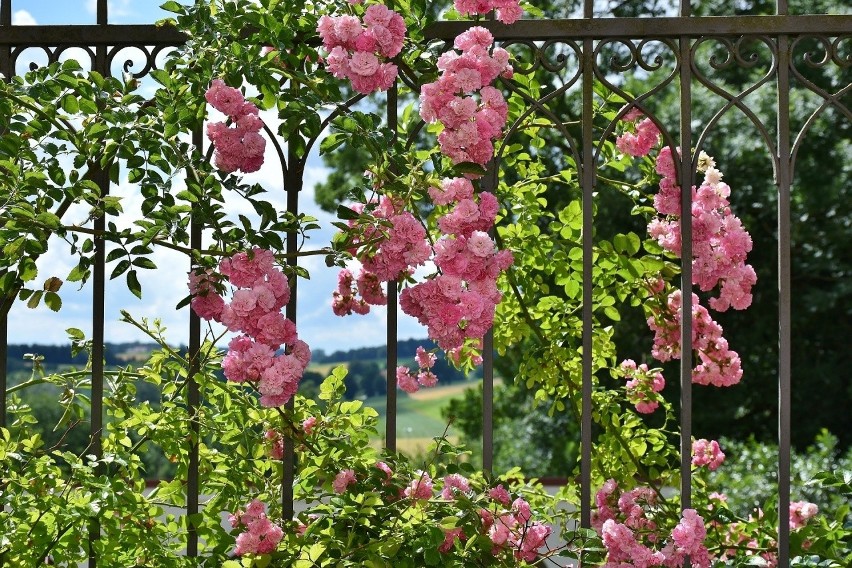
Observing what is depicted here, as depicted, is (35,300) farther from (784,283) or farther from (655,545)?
(784,283)

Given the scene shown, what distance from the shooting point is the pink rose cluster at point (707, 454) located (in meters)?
3.18

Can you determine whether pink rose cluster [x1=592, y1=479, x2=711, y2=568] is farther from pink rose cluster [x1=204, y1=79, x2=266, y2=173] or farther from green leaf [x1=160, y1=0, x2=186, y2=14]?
green leaf [x1=160, y1=0, x2=186, y2=14]

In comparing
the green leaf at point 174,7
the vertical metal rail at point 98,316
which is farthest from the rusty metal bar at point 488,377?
the vertical metal rail at point 98,316

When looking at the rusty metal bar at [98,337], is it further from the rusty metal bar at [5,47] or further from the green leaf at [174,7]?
the green leaf at [174,7]

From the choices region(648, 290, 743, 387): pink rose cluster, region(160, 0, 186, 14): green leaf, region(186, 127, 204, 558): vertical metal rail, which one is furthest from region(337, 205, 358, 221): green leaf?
region(648, 290, 743, 387): pink rose cluster

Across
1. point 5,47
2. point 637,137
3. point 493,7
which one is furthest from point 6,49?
point 637,137

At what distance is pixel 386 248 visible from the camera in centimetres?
229

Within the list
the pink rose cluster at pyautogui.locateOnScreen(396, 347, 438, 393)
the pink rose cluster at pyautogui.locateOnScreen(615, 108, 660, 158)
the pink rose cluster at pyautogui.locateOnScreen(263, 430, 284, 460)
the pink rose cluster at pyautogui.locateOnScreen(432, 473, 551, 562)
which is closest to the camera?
the pink rose cluster at pyautogui.locateOnScreen(432, 473, 551, 562)

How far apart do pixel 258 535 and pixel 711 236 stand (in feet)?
4.49

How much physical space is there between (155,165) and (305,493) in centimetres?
86

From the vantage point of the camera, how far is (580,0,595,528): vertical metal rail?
241 cm

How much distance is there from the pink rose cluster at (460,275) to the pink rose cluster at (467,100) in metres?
0.09

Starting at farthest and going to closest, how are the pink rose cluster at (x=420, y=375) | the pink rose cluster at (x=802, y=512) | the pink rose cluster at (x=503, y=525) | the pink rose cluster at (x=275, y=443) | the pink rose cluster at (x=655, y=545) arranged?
1. the pink rose cluster at (x=802, y=512)
2. the pink rose cluster at (x=420, y=375)
3. the pink rose cluster at (x=275, y=443)
4. the pink rose cluster at (x=655, y=545)
5. the pink rose cluster at (x=503, y=525)

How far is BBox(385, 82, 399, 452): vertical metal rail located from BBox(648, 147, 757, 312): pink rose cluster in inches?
28.0
